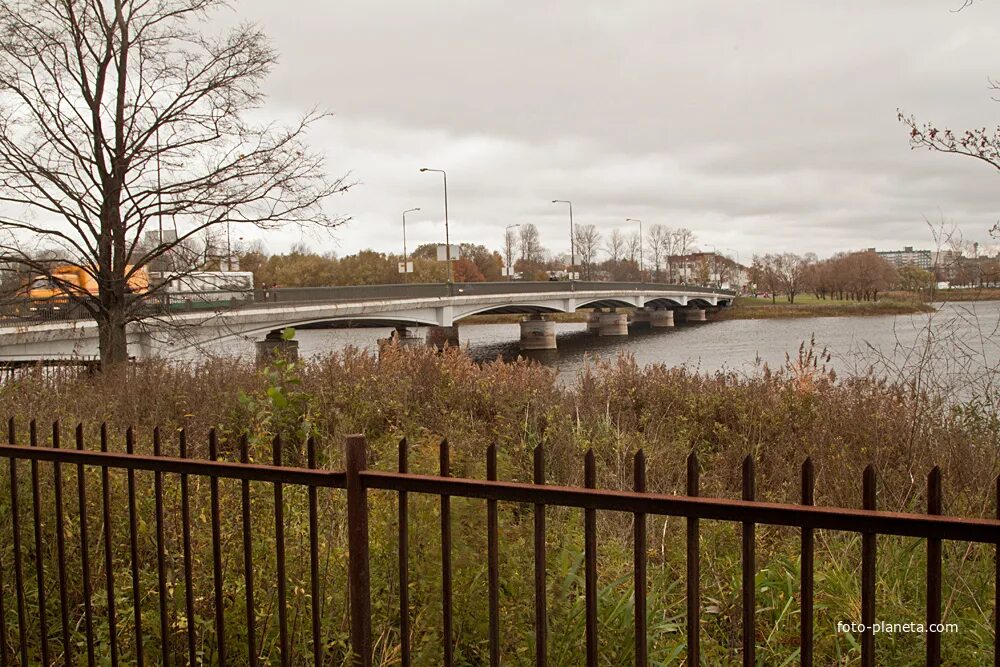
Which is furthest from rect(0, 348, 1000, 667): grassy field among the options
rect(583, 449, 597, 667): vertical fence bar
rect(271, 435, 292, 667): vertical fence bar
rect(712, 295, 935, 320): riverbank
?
rect(712, 295, 935, 320): riverbank

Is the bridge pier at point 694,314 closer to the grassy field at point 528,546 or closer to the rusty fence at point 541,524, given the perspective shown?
the grassy field at point 528,546

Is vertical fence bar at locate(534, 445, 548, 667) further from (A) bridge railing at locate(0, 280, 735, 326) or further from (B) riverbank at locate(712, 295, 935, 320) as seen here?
(B) riverbank at locate(712, 295, 935, 320)

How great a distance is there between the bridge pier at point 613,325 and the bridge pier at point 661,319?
11.4 meters

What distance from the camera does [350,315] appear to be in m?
30.5

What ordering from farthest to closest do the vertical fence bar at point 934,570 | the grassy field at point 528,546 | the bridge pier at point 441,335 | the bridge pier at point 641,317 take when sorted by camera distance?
the bridge pier at point 641,317, the bridge pier at point 441,335, the grassy field at point 528,546, the vertical fence bar at point 934,570

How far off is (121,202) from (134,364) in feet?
10.2

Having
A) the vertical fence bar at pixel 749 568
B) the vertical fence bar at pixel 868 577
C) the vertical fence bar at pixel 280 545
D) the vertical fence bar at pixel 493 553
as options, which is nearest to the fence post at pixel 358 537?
the vertical fence bar at pixel 280 545

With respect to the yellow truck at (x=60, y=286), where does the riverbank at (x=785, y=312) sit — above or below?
below

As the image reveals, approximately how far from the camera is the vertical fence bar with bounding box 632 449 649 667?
6.66 feet

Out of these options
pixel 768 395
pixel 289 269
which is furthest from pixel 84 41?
pixel 289 269

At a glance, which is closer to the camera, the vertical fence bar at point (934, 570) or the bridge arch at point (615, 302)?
the vertical fence bar at point (934, 570)

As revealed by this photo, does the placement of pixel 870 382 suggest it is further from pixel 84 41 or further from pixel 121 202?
pixel 84 41

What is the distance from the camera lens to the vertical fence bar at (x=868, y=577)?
6.16 feet

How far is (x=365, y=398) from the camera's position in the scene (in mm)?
11289
